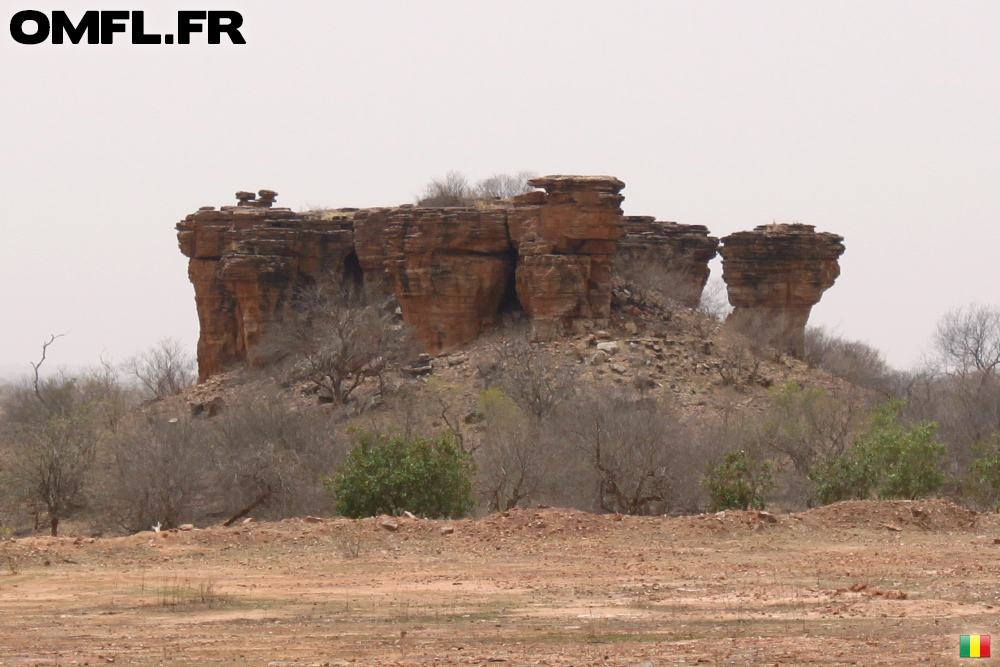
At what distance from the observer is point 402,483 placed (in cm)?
2158

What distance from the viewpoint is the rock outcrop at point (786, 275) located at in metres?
49.6

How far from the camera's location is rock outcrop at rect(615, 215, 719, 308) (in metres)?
48.8

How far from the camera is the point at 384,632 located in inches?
464

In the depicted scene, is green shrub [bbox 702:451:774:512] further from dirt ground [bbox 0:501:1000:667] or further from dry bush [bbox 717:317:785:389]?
dry bush [bbox 717:317:785:389]

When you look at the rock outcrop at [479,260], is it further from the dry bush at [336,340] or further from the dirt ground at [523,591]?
the dirt ground at [523,591]

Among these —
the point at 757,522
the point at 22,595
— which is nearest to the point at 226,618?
the point at 22,595

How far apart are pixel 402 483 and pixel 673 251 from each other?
3139cm

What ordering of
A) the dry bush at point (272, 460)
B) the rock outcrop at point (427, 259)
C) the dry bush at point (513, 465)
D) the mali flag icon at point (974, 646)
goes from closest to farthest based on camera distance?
the mali flag icon at point (974, 646)
the dry bush at point (513, 465)
the dry bush at point (272, 460)
the rock outcrop at point (427, 259)

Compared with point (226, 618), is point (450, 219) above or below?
above

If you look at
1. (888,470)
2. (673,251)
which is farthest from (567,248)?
(888,470)

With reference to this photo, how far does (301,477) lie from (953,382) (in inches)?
1291

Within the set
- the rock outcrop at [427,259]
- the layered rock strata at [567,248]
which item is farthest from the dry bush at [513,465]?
the rock outcrop at [427,259]

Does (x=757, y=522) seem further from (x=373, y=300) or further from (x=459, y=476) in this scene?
(x=373, y=300)

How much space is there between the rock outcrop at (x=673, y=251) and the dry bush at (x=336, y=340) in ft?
29.0
